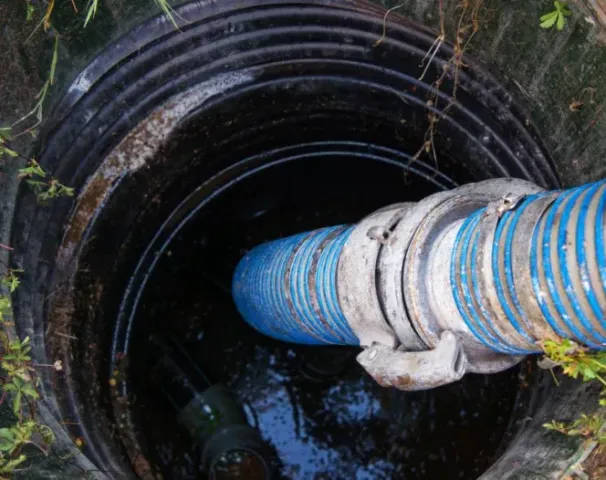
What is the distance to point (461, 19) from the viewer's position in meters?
3.57

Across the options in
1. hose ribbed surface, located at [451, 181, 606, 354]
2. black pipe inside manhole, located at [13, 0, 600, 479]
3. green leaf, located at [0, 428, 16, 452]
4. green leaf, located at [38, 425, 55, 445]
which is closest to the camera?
hose ribbed surface, located at [451, 181, 606, 354]

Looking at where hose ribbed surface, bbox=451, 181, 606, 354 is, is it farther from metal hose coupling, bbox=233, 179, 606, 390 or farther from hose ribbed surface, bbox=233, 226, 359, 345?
hose ribbed surface, bbox=233, 226, 359, 345

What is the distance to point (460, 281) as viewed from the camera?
6.84 ft

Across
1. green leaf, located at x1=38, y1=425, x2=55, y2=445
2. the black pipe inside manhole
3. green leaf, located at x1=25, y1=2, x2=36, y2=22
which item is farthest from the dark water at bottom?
green leaf, located at x1=25, y1=2, x2=36, y2=22

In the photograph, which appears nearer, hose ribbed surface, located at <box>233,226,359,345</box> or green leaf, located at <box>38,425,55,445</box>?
green leaf, located at <box>38,425,55,445</box>

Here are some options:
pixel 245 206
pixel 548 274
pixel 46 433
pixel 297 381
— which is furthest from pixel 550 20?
pixel 297 381

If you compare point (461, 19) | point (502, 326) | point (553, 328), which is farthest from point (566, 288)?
point (461, 19)

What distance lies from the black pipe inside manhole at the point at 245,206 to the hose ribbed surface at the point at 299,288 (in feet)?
2.90

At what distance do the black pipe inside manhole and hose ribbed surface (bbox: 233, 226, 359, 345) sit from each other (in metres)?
0.88

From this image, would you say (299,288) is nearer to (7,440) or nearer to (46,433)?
(46,433)

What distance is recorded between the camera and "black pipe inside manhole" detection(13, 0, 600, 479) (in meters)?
3.72

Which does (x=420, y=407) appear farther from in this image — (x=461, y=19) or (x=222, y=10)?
(x=222, y=10)

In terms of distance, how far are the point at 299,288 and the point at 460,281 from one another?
128cm

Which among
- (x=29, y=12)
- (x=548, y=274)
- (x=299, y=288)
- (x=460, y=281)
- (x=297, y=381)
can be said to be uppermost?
(x=29, y=12)
